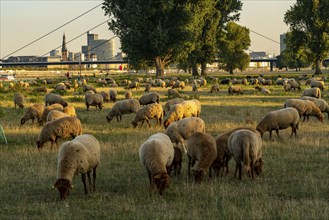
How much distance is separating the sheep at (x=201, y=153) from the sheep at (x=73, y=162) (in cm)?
228

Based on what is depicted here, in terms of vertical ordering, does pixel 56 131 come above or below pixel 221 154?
above

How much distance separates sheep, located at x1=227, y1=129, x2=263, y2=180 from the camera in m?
9.63

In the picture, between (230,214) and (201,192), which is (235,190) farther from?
(230,214)

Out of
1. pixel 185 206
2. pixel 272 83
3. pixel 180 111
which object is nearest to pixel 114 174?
pixel 185 206

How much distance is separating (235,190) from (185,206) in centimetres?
145

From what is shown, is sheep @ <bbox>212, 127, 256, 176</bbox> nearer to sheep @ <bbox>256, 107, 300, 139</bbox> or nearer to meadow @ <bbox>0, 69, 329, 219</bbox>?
meadow @ <bbox>0, 69, 329, 219</bbox>

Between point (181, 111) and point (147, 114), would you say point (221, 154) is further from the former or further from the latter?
point (147, 114)

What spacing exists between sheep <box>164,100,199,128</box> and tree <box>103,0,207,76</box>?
3734 cm

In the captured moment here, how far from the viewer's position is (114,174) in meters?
10.5

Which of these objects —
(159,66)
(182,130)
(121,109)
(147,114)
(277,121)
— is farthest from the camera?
(159,66)

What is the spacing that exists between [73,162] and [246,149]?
3843mm

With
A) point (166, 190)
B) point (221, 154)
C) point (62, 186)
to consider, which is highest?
point (221, 154)

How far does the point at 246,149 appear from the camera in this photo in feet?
31.5

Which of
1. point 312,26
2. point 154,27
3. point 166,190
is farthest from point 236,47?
point 166,190
